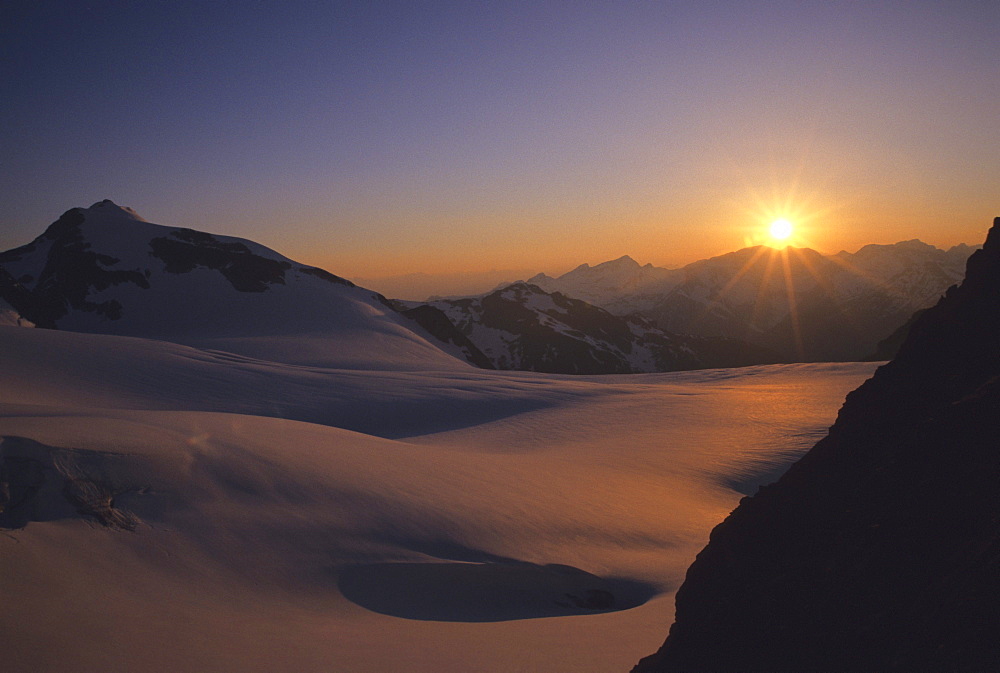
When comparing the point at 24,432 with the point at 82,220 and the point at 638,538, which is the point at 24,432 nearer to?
the point at 638,538

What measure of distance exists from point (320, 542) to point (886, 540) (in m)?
10.1

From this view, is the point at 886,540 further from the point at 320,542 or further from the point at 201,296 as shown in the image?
the point at 201,296

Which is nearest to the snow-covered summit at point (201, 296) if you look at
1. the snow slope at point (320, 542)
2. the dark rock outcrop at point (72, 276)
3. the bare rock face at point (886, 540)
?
the dark rock outcrop at point (72, 276)

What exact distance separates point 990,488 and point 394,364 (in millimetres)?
52169

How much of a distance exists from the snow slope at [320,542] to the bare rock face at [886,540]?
3029mm

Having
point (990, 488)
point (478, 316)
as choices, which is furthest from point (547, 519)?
point (478, 316)

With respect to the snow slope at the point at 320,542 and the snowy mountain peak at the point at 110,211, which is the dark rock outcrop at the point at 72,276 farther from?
the snow slope at the point at 320,542

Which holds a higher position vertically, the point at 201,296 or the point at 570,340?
the point at 201,296

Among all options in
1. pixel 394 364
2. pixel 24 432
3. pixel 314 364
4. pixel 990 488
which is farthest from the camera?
pixel 394 364

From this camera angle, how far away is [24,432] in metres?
10.0

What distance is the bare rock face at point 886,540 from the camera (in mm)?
3855

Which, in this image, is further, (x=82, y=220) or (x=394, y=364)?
(x=82, y=220)

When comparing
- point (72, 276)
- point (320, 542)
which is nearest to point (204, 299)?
point (72, 276)

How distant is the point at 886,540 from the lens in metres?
4.64
